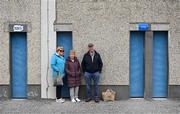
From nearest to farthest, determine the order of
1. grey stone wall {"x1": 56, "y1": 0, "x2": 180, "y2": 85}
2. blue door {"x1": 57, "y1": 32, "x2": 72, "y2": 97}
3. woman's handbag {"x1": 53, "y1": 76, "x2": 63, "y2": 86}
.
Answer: woman's handbag {"x1": 53, "y1": 76, "x2": 63, "y2": 86}
grey stone wall {"x1": 56, "y1": 0, "x2": 180, "y2": 85}
blue door {"x1": 57, "y1": 32, "x2": 72, "y2": 97}

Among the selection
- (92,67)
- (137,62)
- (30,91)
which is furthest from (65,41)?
(137,62)

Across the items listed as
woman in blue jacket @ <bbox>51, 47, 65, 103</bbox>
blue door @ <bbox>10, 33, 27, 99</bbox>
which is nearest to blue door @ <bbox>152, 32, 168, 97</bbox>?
woman in blue jacket @ <bbox>51, 47, 65, 103</bbox>

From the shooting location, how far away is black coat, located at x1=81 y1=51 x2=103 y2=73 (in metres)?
11.7

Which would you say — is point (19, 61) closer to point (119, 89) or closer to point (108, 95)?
point (108, 95)

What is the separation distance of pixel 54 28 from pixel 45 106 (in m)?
2.51

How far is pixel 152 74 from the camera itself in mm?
12297

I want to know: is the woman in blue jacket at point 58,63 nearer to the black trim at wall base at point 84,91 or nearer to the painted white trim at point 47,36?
the painted white trim at point 47,36

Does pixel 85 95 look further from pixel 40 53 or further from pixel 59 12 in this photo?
pixel 59 12

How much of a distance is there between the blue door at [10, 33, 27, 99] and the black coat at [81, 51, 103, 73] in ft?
6.52

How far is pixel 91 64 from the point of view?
11656 mm

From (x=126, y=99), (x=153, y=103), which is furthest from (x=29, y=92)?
(x=153, y=103)

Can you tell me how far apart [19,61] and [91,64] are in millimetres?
2419

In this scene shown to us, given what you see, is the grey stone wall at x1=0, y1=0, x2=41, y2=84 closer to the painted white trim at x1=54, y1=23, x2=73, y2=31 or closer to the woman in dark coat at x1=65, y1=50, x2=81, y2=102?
the painted white trim at x1=54, y1=23, x2=73, y2=31

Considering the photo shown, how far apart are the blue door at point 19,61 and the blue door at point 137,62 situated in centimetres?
346
